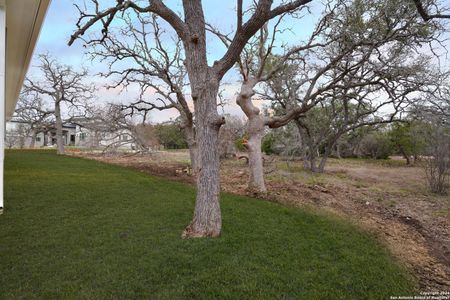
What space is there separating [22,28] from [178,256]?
539 centimetres

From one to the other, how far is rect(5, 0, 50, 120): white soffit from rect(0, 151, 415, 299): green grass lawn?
3410 millimetres

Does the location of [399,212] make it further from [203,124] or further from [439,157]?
[203,124]

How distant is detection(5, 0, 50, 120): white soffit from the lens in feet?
16.8

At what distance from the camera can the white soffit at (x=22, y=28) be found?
16.8ft

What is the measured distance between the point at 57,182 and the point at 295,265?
8.17m

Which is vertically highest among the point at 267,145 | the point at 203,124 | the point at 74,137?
the point at 74,137

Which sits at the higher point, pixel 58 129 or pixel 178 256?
pixel 58 129

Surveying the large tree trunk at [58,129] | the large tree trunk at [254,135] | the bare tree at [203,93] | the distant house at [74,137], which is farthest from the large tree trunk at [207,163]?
the large tree trunk at [58,129]

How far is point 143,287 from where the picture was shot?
9.96ft

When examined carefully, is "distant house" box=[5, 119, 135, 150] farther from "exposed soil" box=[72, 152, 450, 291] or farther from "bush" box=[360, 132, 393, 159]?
"bush" box=[360, 132, 393, 159]

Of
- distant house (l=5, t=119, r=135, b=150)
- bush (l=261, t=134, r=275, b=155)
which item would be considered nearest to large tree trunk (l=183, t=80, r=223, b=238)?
distant house (l=5, t=119, r=135, b=150)

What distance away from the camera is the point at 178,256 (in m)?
3.82

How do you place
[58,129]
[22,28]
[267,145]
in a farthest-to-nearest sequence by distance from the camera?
[58,129], [267,145], [22,28]

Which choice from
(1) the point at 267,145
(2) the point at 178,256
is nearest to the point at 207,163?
(2) the point at 178,256
